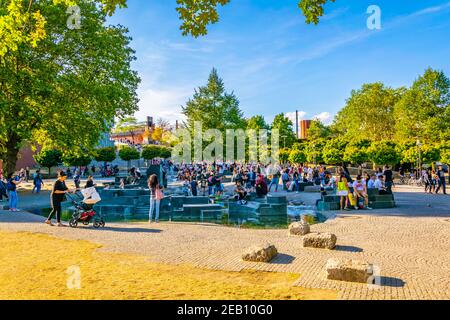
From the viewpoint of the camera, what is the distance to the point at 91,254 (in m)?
7.97

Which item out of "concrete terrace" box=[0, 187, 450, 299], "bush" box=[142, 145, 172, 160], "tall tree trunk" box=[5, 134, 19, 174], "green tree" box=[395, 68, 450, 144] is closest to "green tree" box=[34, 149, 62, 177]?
"tall tree trunk" box=[5, 134, 19, 174]

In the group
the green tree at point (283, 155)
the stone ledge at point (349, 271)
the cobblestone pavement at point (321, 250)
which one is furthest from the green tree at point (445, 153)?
the stone ledge at point (349, 271)

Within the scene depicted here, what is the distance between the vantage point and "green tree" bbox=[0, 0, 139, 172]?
20875mm

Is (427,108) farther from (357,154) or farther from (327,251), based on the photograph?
(327,251)

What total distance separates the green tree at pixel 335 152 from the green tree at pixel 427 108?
30.7 feet

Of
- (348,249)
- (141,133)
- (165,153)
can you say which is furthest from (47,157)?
(141,133)

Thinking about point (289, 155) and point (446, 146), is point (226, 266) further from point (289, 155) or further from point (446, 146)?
point (289, 155)

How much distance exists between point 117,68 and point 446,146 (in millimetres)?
34748

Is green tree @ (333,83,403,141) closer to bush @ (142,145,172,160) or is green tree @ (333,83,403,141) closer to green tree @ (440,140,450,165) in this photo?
green tree @ (440,140,450,165)

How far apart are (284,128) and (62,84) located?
2281 inches

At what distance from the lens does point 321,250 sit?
8.29 meters

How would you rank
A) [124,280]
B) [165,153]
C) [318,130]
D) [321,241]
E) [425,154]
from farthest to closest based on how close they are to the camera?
[318,130] < [165,153] < [425,154] < [321,241] < [124,280]

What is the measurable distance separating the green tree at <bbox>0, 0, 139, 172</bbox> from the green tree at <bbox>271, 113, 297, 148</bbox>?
51.0m

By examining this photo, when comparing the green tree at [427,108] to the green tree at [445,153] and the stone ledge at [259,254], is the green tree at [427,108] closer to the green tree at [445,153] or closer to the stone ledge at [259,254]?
the green tree at [445,153]
